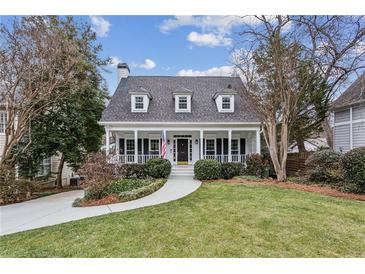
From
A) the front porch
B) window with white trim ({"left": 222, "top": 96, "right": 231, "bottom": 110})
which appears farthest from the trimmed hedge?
window with white trim ({"left": 222, "top": 96, "right": 231, "bottom": 110})

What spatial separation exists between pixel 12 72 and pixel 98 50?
5.87 meters

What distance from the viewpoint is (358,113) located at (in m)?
12.9

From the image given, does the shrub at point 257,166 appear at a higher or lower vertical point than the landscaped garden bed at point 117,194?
higher

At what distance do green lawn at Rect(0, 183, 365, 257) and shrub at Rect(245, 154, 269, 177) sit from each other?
5719 millimetres

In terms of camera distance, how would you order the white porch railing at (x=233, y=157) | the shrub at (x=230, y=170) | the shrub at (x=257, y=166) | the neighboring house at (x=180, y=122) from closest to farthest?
the shrub at (x=230, y=170) < the shrub at (x=257, y=166) < the neighboring house at (x=180, y=122) < the white porch railing at (x=233, y=157)

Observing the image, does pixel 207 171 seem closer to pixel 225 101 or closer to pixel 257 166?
pixel 257 166

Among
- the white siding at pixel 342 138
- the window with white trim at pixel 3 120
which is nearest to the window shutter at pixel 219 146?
the white siding at pixel 342 138

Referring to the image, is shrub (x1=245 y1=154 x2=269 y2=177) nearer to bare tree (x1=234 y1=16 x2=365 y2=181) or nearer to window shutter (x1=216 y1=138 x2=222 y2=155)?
bare tree (x1=234 y1=16 x2=365 y2=181)

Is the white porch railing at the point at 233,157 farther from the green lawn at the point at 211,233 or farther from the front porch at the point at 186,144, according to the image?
the green lawn at the point at 211,233

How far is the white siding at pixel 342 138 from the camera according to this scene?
45.1ft

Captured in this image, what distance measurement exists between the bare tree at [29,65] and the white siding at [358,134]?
604 inches

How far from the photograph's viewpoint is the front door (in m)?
15.4
